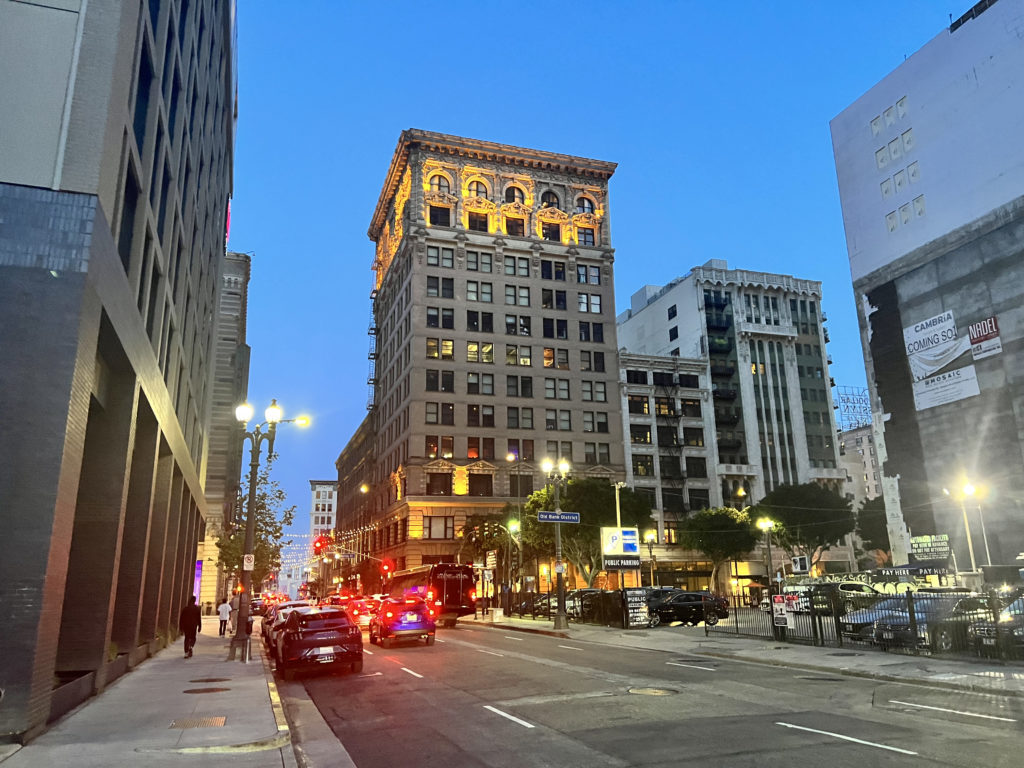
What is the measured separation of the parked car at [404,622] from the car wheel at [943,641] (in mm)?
16602

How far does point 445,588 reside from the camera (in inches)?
1822

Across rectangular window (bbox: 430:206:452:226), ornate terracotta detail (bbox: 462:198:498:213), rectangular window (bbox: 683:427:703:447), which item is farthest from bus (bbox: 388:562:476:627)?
rectangular window (bbox: 683:427:703:447)

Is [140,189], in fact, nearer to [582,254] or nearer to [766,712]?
[766,712]

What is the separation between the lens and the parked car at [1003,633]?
18392 mm

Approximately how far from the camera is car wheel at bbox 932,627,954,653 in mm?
20109

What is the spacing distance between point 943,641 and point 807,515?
65.5 metres

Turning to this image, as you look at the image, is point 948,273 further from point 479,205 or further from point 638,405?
point 479,205

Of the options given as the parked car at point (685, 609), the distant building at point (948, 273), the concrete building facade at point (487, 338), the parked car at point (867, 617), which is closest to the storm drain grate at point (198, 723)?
the parked car at point (867, 617)

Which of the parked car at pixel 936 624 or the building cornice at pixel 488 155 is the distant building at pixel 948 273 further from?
the parked car at pixel 936 624

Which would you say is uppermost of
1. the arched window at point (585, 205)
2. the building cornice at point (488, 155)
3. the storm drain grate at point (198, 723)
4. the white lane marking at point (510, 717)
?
the building cornice at point (488, 155)

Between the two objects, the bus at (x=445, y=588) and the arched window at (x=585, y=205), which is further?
the arched window at (x=585, y=205)

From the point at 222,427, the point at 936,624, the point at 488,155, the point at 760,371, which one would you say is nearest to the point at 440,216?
the point at 488,155

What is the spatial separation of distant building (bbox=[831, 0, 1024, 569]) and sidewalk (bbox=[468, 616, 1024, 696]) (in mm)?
39319

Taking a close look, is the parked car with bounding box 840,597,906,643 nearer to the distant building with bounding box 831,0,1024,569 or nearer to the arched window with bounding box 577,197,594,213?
the distant building with bounding box 831,0,1024,569
